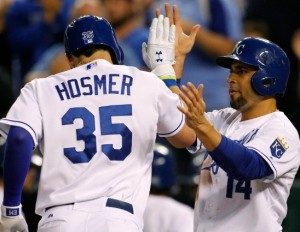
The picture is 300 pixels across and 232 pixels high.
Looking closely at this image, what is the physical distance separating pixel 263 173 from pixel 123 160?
0.78 metres

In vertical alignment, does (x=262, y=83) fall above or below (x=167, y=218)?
above

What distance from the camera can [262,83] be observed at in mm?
5012

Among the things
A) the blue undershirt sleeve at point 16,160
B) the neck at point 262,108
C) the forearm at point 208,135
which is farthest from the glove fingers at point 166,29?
the blue undershirt sleeve at point 16,160

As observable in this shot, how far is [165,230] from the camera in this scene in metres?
6.54

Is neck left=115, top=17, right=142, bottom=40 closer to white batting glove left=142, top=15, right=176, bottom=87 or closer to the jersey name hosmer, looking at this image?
white batting glove left=142, top=15, right=176, bottom=87

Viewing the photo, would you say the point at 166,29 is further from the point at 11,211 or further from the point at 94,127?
the point at 11,211

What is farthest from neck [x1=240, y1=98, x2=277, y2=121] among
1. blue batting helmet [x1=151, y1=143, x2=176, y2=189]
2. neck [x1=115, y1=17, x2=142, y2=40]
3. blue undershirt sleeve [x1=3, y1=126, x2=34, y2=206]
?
neck [x1=115, y1=17, x2=142, y2=40]

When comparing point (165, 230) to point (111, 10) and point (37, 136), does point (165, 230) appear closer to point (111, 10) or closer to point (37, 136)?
point (37, 136)

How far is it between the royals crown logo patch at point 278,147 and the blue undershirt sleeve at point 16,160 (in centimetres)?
134

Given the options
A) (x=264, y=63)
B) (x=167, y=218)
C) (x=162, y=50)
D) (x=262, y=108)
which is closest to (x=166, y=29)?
(x=162, y=50)

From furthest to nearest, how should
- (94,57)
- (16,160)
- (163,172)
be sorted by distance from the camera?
(163,172)
(94,57)
(16,160)

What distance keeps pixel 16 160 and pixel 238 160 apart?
46.2 inches

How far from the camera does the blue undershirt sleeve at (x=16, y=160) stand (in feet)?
14.5

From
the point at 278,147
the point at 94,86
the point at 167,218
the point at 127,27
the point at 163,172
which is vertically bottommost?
the point at 167,218
